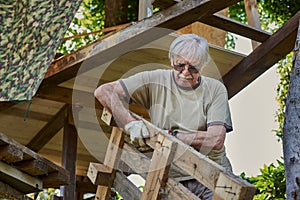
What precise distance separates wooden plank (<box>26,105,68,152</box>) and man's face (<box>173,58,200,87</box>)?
329 centimetres

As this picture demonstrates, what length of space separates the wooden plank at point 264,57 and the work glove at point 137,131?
103 inches

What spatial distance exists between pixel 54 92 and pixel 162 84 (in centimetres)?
262

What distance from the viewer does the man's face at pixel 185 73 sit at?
4.62 meters

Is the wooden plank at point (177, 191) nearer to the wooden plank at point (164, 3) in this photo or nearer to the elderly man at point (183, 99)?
the elderly man at point (183, 99)

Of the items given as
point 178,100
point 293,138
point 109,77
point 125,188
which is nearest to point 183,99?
point 178,100

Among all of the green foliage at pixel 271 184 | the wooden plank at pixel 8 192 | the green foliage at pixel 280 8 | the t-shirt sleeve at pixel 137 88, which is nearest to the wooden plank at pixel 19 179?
the wooden plank at pixel 8 192

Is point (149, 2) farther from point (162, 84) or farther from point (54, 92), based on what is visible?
point (162, 84)

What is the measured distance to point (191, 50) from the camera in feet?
15.3

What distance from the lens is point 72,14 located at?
6355mm

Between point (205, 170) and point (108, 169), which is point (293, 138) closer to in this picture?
point (205, 170)

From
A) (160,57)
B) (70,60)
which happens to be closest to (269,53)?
(160,57)

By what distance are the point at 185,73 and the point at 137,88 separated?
0.29 meters

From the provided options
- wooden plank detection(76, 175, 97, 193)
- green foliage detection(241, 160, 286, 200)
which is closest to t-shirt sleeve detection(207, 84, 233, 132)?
green foliage detection(241, 160, 286, 200)

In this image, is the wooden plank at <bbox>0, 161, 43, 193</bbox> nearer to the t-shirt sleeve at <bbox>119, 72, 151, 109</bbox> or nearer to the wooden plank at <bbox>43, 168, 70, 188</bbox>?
the wooden plank at <bbox>43, 168, 70, 188</bbox>
